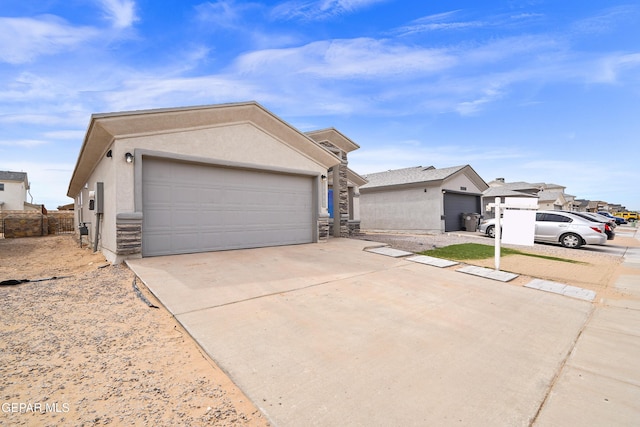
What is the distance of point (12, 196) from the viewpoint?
109ft

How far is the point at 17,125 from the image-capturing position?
1128 centimetres

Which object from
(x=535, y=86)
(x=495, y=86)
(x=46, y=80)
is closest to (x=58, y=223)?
(x=46, y=80)

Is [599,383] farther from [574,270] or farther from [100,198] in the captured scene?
[100,198]

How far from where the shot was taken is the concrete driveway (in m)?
2.10

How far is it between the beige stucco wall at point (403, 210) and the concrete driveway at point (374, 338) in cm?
1185

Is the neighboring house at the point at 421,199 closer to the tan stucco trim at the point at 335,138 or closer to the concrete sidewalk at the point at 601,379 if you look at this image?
the tan stucco trim at the point at 335,138

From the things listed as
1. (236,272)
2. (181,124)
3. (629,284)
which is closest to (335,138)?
(181,124)

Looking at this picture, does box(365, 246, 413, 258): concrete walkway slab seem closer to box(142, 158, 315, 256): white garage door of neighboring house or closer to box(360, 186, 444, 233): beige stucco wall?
box(142, 158, 315, 256): white garage door of neighboring house

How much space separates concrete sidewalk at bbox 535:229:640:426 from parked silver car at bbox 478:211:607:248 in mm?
9011

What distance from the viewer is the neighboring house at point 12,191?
32781 mm

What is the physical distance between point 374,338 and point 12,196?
48.0 meters

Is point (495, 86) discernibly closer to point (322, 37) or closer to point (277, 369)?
point (322, 37)

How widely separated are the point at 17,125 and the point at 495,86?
19.2 m

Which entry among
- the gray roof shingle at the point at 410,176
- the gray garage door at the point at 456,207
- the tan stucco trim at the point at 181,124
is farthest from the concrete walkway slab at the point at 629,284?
the gray garage door at the point at 456,207
